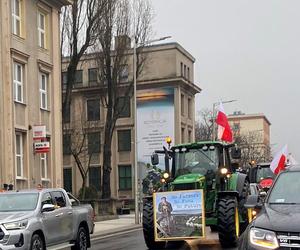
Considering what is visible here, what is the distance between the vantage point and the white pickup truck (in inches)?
464

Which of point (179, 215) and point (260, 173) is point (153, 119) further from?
point (179, 215)

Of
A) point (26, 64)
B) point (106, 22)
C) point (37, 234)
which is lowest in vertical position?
point (37, 234)

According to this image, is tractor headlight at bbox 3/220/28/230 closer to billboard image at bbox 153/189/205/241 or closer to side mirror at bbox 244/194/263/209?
billboard image at bbox 153/189/205/241

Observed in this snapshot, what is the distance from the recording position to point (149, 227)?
14945 mm

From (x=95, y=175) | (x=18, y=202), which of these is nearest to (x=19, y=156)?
(x=18, y=202)

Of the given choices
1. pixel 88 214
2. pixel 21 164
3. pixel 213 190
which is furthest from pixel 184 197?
pixel 21 164

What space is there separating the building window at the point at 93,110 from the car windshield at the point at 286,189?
56781 millimetres

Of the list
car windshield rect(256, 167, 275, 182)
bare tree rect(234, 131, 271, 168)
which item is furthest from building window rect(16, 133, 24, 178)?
bare tree rect(234, 131, 271, 168)

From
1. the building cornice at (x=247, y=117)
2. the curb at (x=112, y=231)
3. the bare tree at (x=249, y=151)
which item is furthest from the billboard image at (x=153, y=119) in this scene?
the building cornice at (x=247, y=117)

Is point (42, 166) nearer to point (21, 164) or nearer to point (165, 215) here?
point (21, 164)

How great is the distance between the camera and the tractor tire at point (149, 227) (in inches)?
588

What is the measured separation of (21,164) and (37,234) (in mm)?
16232

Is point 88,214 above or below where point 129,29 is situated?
below

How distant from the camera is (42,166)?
30578 millimetres
